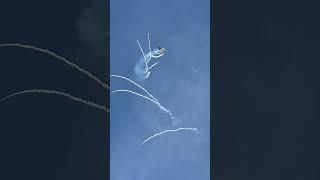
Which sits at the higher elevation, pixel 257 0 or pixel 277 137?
pixel 257 0

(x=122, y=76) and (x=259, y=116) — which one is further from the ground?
(x=122, y=76)

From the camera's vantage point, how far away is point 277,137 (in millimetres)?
2664

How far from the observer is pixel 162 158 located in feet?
8.81

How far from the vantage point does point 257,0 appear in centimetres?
268

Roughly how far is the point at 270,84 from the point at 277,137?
1.04 feet

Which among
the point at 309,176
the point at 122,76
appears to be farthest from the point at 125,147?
the point at 309,176
